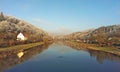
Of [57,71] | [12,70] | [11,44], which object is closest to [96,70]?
[57,71]

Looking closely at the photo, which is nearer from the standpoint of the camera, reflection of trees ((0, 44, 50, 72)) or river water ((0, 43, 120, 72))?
river water ((0, 43, 120, 72))

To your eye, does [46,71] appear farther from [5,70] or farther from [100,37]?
[100,37]

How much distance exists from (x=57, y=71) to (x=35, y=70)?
4.95 metres

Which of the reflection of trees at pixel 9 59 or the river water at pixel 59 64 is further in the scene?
the reflection of trees at pixel 9 59

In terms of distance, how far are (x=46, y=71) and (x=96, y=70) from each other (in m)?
11.0

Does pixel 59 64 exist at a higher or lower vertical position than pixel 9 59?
lower

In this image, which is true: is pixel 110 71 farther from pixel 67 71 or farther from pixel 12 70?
pixel 12 70

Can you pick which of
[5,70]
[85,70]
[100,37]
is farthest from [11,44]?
[85,70]

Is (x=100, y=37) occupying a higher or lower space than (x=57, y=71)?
higher

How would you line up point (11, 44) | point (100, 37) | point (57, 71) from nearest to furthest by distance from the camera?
point (57, 71) → point (11, 44) → point (100, 37)

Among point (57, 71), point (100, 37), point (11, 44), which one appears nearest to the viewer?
point (57, 71)

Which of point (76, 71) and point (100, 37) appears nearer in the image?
point (76, 71)

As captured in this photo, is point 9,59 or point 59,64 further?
point 9,59

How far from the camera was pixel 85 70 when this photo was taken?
41750mm
